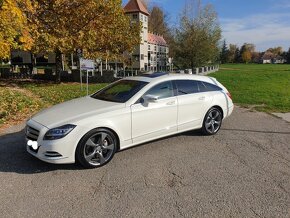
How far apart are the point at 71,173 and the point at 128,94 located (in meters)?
1.79

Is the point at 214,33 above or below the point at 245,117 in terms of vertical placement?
above

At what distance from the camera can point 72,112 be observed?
504cm

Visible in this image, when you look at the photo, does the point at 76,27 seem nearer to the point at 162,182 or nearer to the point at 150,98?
the point at 150,98

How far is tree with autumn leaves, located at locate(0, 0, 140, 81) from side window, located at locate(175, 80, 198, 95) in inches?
395

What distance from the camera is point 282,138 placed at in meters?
6.49

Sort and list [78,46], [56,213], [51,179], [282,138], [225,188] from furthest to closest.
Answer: [78,46] < [282,138] < [51,179] < [225,188] < [56,213]

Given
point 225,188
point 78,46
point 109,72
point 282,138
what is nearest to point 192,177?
point 225,188

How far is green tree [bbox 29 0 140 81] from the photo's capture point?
16922mm

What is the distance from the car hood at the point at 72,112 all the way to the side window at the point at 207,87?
2.17 m

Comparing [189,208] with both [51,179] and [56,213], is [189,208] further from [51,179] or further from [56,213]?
[51,179]

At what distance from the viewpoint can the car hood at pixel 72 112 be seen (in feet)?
15.5

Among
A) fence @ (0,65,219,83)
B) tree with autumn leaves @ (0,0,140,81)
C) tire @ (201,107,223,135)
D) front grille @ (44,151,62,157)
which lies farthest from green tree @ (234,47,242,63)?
front grille @ (44,151,62,157)

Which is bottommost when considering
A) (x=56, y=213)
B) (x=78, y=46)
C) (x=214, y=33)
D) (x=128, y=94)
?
(x=56, y=213)

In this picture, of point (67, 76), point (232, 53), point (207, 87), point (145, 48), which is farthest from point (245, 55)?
point (207, 87)
